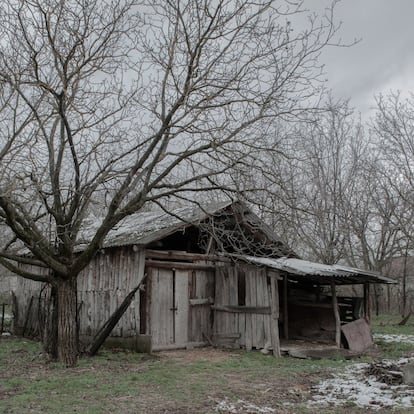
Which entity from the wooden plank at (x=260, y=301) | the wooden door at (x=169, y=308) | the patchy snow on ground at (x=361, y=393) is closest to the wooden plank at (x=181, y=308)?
the wooden door at (x=169, y=308)

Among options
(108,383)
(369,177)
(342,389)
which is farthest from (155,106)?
(369,177)

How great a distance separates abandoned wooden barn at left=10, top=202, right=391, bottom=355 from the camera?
13.7 metres

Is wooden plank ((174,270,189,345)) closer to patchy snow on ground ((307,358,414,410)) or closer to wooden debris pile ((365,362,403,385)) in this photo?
patchy snow on ground ((307,358,414,410))

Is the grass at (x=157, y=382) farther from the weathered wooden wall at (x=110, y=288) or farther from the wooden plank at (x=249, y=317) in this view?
the weathered wooden wall at (x=110, y=288)

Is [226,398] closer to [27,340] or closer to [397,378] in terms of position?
[397,378]

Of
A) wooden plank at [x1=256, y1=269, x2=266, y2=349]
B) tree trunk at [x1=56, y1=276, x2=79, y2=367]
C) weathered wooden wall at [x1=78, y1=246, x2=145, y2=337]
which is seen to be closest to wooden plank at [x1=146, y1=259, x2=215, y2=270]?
weathered wooden wall at [x1=78, y1=246, x2=145, y2=337]

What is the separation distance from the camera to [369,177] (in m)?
28.2

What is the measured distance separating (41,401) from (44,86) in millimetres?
5799

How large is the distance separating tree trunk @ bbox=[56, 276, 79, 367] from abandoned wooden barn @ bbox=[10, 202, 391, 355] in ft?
6.89

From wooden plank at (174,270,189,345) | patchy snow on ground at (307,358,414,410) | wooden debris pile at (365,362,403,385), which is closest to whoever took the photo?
patchy snow on ground at (307,358,414,410)

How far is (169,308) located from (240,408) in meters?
6.87

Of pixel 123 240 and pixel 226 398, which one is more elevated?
pixel 123 240

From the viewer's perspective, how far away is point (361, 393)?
885 cm

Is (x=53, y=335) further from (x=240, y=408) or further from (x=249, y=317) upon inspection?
(x=240, y=408)
